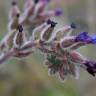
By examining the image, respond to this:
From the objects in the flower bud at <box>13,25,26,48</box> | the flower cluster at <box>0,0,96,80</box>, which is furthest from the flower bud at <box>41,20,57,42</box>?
the flower bud at <box>13,25,26,48</box>

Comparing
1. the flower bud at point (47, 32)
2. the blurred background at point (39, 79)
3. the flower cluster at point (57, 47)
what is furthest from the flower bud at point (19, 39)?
the blurred background at point (39, 79)

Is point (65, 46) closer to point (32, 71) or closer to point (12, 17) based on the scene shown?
point (12, 17)

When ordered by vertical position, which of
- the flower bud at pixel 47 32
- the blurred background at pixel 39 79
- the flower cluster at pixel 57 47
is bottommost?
the blurred background at pixel 39 79

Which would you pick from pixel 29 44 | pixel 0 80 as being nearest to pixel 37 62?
pixel 0 80

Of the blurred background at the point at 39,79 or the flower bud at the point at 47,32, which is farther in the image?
the blurred background at the point at 39,79

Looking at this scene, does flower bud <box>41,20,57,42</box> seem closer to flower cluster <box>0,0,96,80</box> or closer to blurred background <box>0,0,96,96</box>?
flower cluster <box>0,0,96,80</box>

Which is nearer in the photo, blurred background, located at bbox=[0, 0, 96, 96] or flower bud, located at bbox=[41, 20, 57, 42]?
flower bud, located at bbox=[41, 20, 57, 42]

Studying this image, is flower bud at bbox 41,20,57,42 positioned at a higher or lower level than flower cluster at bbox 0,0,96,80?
higher

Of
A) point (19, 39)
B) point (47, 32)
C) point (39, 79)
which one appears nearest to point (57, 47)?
point (47, 32)

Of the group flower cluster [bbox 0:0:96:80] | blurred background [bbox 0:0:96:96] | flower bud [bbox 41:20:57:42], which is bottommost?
blurred background [bbox 0:0:96:96]

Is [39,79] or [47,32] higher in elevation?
[47,32]

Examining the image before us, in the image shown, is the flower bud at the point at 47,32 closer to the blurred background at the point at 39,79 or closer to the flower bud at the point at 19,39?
the flower bud at the point at 19,39

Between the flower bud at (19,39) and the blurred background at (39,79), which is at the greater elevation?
the flower bud at (19,39)

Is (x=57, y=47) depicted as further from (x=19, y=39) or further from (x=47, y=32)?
(x=19, y=39)
